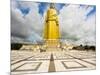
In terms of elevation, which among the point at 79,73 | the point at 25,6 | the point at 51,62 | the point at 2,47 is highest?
the point at 25,6

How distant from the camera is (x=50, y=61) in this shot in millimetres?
2301

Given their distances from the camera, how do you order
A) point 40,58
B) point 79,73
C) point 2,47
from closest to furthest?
1. point 2,47
2. point 40,58
3. point 79,73

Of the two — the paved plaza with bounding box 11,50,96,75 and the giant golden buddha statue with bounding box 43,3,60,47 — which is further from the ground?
the giant golden buddha statue with bounding box 43,3,60,47

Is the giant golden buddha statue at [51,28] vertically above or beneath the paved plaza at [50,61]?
above

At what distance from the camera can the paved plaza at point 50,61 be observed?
7.16 ft

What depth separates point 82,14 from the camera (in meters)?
2.45

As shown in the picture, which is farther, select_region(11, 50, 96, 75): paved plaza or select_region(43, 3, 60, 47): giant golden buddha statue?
select_region(43, 3, 60, 47): giant golden buddha statue

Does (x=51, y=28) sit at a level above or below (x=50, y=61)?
above

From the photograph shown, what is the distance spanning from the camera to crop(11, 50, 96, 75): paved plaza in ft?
7.16

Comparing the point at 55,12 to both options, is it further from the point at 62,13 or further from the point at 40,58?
the point at 40,58

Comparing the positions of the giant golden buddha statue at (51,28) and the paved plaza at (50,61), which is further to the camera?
the giant golden buddha statue at (51,28)
